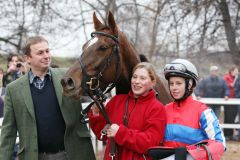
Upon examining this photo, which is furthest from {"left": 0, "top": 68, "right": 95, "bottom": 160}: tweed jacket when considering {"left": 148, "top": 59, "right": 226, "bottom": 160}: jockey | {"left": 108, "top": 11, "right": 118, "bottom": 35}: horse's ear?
{"left": 148, "top": 59, "right": 226, "bottom": 160}: jockey

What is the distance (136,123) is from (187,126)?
0.38 metres

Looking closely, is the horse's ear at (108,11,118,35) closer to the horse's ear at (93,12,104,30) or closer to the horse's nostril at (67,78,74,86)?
the horse's ear at (93,12,104,30)

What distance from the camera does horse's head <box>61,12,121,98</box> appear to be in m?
3.02

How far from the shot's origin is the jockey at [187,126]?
9.11 feet

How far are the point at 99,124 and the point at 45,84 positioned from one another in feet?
1.87

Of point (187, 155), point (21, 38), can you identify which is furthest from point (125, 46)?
point (21, 38)

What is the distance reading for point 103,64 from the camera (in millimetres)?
3195

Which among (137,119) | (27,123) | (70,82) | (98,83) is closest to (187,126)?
(137,119)

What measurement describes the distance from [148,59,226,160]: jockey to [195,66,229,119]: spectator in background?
24.4 ft

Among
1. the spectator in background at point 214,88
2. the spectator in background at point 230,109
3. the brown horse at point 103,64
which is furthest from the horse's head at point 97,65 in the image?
the spectator in background at point 230,109

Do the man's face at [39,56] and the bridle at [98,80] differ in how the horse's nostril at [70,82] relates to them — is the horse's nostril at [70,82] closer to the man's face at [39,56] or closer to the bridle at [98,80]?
the bridle at [98,80]

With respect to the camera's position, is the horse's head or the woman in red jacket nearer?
the woman in red jacket

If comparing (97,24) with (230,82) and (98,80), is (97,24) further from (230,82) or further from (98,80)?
(230,82)

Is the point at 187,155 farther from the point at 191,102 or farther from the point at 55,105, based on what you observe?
the point at 55,105
